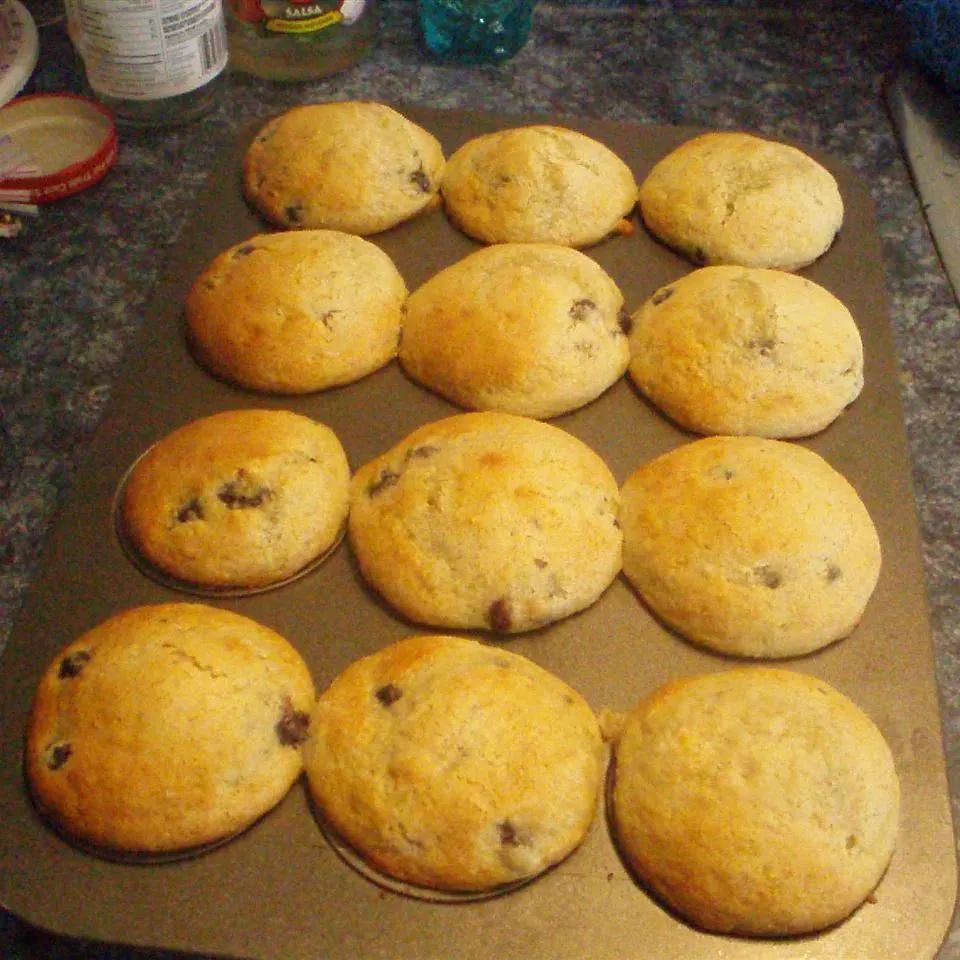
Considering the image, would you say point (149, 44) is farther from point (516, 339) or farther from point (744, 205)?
point (744, 205)

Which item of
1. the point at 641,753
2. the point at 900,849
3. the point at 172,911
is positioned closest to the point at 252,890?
the point at 172,911

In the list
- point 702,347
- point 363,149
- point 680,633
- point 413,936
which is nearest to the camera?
point 413,936

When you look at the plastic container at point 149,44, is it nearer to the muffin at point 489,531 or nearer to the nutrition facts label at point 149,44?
the nutrition facts label at point 149,44

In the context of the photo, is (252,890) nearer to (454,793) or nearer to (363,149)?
(454,793)

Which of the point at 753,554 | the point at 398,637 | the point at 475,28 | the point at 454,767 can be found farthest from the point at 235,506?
the point at 475,28

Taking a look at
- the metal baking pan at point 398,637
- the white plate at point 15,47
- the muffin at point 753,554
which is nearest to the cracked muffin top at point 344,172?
the metal baking pan at point 398,637
